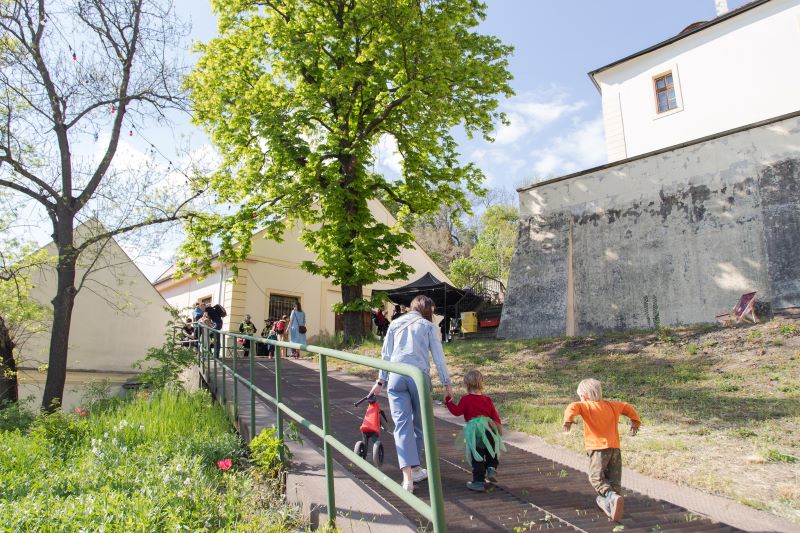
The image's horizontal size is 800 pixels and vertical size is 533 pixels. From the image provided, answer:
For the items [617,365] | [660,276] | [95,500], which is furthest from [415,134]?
[95,500]

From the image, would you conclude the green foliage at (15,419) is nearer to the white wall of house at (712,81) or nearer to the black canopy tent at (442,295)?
the black canopy tent at (442,295)

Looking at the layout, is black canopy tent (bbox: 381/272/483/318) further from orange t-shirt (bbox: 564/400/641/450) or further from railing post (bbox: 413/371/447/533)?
railing post (bbox: 413/371/447/533)

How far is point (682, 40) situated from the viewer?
1944cm

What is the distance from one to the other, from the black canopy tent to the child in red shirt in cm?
1553

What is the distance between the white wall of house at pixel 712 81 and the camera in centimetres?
1709

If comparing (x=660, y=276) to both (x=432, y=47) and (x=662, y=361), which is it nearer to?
(x=662, y=361)

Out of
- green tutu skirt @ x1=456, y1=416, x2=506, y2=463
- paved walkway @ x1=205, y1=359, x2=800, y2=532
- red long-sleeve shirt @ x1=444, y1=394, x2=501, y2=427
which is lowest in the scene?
paved walkway @ x1=205, y1=359, x2=800, y2=532

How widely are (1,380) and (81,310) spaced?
24.1 feet

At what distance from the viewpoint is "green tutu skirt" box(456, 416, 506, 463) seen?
4.39m

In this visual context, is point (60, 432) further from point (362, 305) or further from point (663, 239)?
point (663, 239)

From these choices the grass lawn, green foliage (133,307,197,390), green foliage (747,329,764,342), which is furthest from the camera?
green foliage (747,329,764,342)

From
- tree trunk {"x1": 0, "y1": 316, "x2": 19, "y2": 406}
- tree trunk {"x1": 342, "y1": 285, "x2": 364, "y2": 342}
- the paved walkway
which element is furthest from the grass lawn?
tree trunk {"x1": 0, "y1": 316, "x2": 19, "y2": 406}

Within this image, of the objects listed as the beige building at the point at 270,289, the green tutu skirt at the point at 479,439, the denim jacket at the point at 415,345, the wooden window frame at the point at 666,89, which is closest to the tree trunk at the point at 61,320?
the beige building at the point at 270,289

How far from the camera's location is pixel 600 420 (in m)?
4.18
